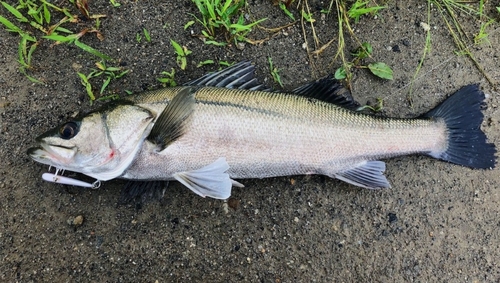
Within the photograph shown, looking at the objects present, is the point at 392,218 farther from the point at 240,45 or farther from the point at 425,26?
the point at 240,45

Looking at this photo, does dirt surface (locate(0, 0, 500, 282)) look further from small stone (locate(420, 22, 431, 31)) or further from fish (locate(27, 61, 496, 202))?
fish (locate(27, 61, 496, 202))

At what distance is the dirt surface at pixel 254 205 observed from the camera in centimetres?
307

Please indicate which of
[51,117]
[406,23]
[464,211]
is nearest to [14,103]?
[51,117]

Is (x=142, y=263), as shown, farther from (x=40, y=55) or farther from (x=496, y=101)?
(x=496, y=101)

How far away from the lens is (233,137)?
9.16 feet

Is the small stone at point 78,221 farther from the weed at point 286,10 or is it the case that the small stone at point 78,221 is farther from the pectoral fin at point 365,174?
the weed at point 286,10

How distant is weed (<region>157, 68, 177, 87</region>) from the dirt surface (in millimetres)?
60

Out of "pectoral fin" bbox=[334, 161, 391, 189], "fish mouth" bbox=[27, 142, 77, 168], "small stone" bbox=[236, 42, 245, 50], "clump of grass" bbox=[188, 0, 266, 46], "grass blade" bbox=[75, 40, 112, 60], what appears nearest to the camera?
"fish mouth" bbox=[27, 142, 77, 168]

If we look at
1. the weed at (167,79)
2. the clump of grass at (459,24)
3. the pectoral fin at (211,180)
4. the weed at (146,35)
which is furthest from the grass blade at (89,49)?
the clump of grass at (459,24)

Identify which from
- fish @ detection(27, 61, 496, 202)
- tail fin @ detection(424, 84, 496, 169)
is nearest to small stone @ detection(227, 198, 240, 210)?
fish @ detection(27, 61, 496, 202)

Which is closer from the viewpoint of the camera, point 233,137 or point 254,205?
point 233,137

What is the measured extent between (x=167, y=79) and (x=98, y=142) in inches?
→ 30.5

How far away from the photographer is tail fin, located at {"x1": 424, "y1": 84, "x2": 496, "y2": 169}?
307 centimetres

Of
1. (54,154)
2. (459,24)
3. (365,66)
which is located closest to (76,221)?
(54,154)
